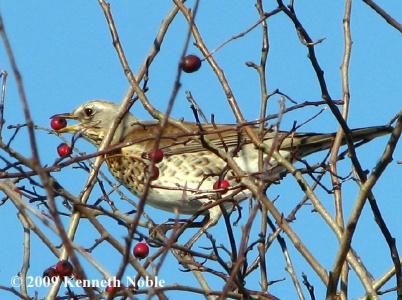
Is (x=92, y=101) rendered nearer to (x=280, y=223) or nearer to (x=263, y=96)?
(x=263, y=96)

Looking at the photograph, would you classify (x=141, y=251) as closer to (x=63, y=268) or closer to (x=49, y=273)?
(x=49, y=273)

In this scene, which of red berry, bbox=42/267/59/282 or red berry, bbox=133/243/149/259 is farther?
red berry, bbox=133/243/149/259

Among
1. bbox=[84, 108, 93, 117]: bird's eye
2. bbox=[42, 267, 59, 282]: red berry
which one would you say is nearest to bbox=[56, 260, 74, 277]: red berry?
bbox=[42, 267, 59, 282]: red berry

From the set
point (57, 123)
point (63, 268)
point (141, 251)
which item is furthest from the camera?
point (57, 123)

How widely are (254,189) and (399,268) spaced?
61 cm

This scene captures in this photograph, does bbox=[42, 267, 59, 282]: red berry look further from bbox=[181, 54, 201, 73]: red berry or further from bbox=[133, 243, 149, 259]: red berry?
bbox=[181, 54, 201, 73]: red berry

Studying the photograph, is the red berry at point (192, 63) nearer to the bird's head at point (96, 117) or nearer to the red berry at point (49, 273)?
the red berry at point (49, 273)

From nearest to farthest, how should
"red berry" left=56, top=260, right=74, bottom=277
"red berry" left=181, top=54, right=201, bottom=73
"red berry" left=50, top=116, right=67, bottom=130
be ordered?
"red berry" left=56, top=260, right=74, bottom=277 → "red berry" left=181, top=54, right=201, bottom=73 → "red berry" left=50, top=116, right=67, bottom=130

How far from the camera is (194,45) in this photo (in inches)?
172

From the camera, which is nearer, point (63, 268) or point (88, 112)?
point (63, 268)

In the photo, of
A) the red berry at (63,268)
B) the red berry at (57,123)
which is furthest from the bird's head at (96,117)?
the red berry at (63,268)

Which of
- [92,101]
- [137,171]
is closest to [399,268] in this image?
[137,171]

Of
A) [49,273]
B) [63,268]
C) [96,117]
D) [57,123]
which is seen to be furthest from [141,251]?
[96,117]

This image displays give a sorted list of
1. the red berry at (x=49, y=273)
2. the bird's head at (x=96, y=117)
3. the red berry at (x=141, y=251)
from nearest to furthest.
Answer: the red berry at (x=49, y=273) < the red berry at (x=141, y=251) < the bird's head at (x=96, y=117)
